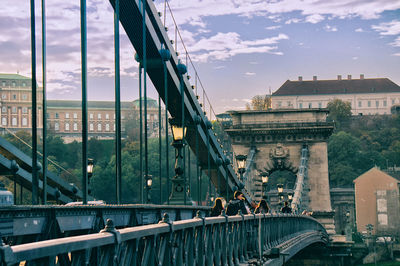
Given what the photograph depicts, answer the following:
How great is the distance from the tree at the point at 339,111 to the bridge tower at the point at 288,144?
396 feet

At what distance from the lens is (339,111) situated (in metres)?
182

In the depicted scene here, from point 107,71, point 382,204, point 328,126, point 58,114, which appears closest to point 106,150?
point 58,114

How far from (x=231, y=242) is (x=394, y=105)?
618 feet

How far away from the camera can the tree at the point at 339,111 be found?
181m

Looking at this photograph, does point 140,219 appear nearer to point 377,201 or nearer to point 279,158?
point 279,158

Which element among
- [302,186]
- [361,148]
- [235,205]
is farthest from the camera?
[361,148]

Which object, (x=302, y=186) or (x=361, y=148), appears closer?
(x=302, y=186)

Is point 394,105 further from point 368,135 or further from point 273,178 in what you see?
point 273,178

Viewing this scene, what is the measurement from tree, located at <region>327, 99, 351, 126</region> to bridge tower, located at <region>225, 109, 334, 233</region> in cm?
12059

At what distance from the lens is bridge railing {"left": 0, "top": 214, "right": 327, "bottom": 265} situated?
516 cm

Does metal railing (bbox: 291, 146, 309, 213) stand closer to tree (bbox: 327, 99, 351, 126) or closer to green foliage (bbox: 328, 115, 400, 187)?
green foliage (bbox: 328, 115, 400, 187)

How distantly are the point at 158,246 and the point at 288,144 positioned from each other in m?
52.3

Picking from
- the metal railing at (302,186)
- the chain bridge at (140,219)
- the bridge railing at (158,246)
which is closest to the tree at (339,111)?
the metal railing at (302,186)

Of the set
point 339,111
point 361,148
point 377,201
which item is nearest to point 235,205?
point 377,201
